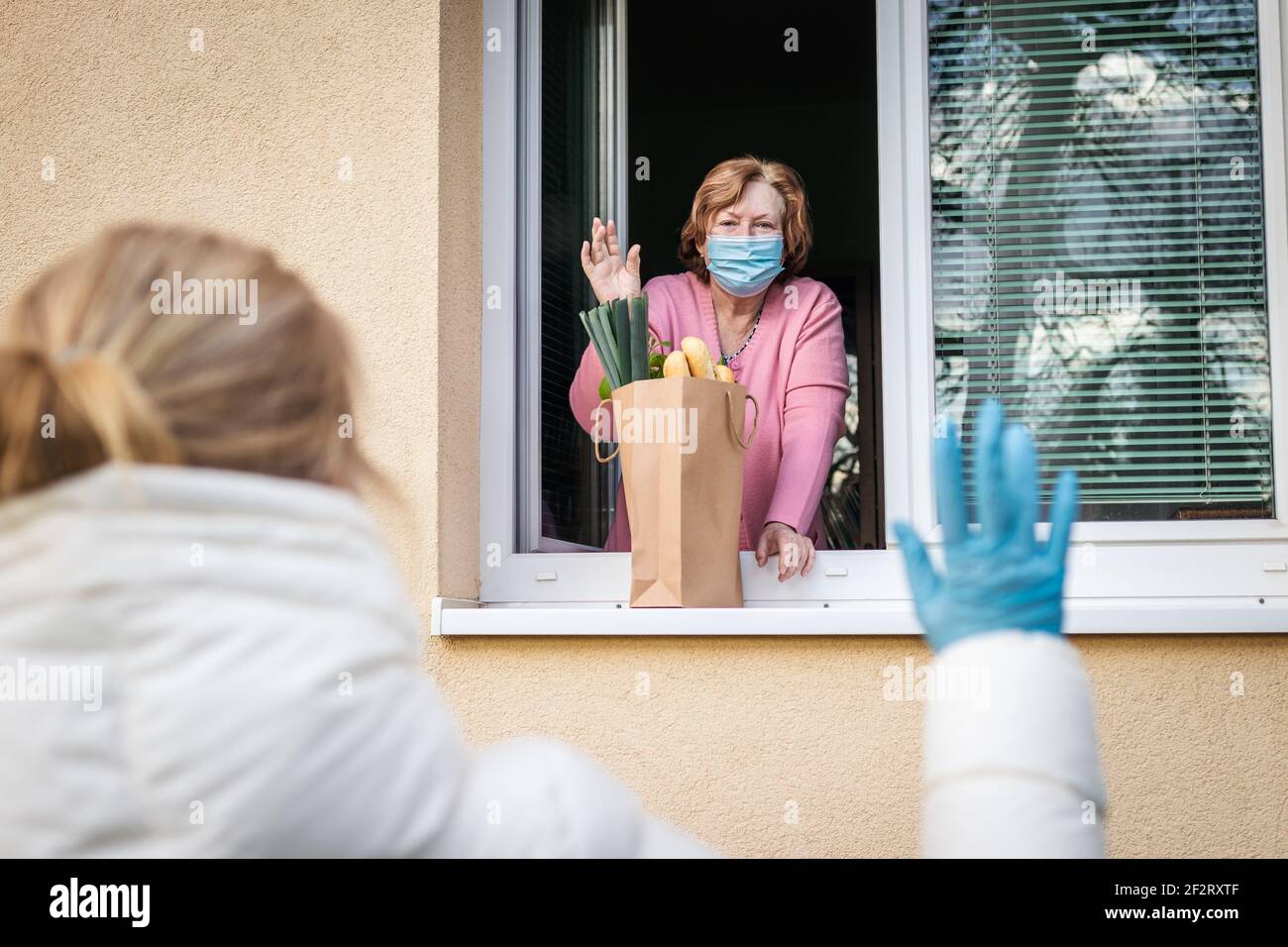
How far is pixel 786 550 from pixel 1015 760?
61.9 inches

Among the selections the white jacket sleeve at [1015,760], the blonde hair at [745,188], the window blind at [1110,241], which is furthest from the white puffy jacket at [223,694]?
the blonde hair at [745,188]

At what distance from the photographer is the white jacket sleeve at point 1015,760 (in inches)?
29.7

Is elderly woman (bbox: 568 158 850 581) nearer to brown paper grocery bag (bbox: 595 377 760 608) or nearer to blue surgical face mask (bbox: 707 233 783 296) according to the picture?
blue surgical face mask (bbox: 707 233 783 296)

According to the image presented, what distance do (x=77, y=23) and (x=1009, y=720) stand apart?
2546 mm

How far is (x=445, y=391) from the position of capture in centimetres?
235

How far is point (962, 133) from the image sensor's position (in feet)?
8.42

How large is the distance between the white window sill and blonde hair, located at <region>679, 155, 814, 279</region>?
2.94 ft

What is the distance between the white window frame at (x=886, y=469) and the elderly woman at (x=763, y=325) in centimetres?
12

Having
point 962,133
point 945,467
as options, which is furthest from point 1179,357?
point 945,467

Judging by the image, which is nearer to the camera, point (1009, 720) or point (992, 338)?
point (1009, 720)

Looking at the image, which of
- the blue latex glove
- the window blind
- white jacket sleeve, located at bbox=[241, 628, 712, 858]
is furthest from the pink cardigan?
white jacket sleeve, located at bbox=[241, 628, 712, 858]

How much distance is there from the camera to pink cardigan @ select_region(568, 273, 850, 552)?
244 centimetres

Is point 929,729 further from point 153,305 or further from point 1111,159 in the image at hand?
point 1111,159

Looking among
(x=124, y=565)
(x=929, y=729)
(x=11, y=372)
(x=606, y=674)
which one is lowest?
(x=606, y=674)
